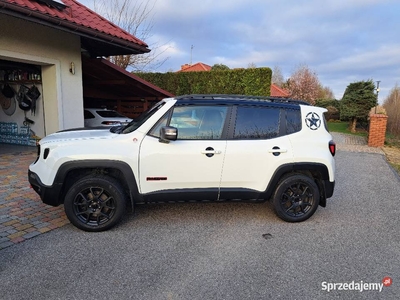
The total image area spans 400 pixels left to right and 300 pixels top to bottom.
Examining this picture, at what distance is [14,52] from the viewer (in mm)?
6227

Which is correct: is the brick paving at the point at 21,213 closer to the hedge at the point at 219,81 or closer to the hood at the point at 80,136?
the hood at the point at 80,136

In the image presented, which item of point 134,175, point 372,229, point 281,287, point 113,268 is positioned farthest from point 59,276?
point 372,229

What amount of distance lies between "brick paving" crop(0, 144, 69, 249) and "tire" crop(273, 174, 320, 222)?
10.1 feet

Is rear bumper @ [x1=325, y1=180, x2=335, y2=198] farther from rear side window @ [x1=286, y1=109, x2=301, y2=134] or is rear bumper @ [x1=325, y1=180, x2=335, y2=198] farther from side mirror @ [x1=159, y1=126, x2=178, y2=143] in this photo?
side mirror @ [x1=159, y1=126, x2=178, y2=143]

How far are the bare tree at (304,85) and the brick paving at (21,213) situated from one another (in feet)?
112

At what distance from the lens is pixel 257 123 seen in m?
4.00

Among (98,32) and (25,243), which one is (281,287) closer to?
(25,243)

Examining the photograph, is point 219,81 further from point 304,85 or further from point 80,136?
point 304,85

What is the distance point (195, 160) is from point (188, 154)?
5.0 inches

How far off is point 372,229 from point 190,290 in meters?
2.93

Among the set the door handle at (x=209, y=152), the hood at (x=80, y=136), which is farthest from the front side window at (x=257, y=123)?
the hood at (x=80, y=136)

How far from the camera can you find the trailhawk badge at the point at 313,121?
4113 millimetres

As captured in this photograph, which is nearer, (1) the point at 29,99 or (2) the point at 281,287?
(2) the point at 281,287

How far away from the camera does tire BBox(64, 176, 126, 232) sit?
140 inches
